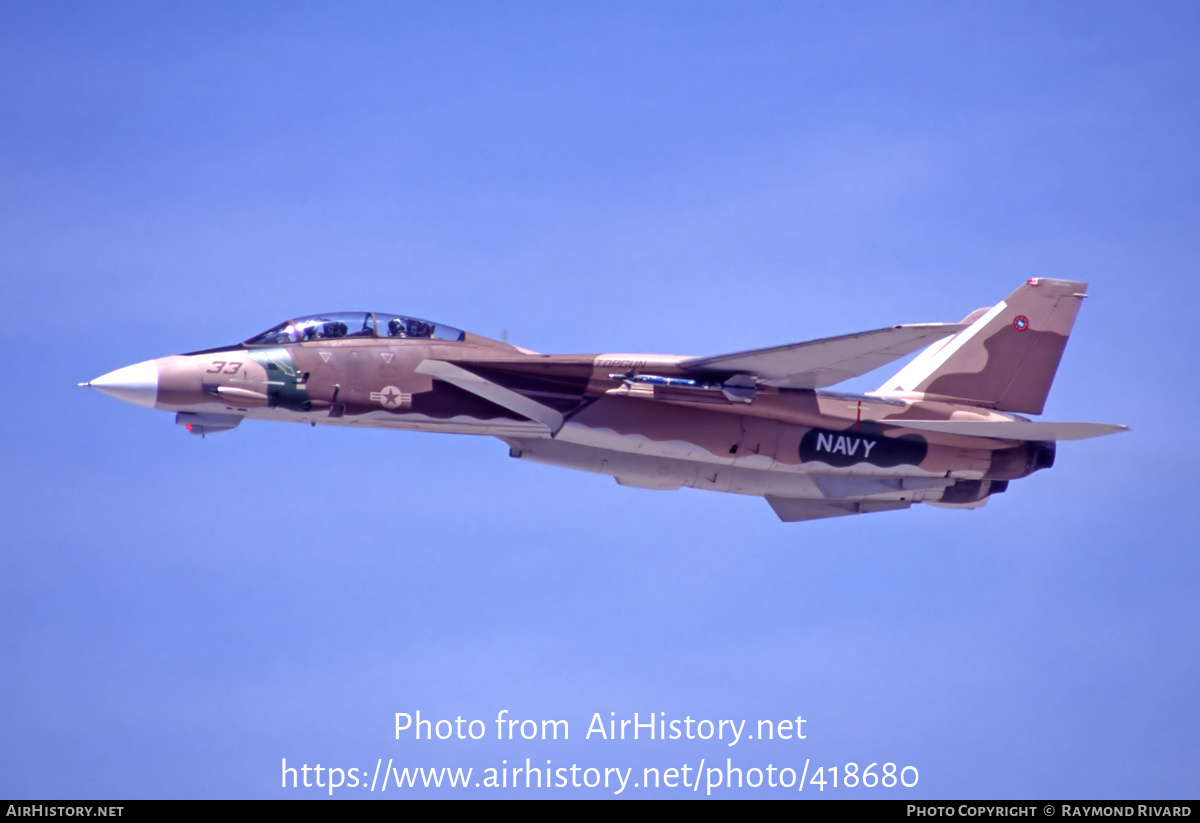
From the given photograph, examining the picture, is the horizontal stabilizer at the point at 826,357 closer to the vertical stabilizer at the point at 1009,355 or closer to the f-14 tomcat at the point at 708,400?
the f-14 tomcat at the point at 708,400

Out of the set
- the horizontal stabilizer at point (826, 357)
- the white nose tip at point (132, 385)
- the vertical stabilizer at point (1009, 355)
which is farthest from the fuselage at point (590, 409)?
the vertical stabilizer at point (1009, 355)

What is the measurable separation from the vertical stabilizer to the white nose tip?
13.5 meters

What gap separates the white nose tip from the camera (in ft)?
69.2

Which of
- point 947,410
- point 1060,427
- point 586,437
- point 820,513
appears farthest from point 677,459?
point 1060,427

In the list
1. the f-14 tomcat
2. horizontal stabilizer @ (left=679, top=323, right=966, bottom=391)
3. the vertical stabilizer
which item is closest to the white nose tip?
the f-14 tomcat

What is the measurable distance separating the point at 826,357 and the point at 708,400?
83.0 inches

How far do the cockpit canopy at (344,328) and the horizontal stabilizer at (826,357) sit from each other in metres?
4.52

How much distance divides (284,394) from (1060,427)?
44.7ft

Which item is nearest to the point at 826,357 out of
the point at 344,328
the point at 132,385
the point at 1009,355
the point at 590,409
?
the point at 590,409

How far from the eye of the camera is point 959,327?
20.6 metres

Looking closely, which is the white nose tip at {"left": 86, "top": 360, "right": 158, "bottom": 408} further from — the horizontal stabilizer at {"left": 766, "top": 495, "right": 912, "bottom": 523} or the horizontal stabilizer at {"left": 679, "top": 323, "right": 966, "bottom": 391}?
the horizontal stabilizer at {"left": 766, "top": 495, "right": 912, "bottom": 523}

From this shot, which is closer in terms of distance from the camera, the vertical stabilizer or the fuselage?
the fuselage

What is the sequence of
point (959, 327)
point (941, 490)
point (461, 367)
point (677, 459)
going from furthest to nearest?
point (941, 490) → point (677, 459) → point (461, 367) → point (959, 327)

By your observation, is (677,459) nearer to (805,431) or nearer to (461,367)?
(805,431)
